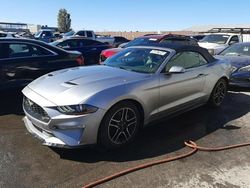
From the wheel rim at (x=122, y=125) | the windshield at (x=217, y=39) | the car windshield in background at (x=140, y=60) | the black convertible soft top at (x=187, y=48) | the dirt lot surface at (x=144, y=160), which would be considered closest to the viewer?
the dirt lot surface at (x=144, y=160)

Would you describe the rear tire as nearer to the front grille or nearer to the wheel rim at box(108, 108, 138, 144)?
the wheel rim at box(108, 108, 138, 144)

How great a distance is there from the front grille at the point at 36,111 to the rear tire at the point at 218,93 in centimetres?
373

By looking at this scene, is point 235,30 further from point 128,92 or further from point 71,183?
point 71,183

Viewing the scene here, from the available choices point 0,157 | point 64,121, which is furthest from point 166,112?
point 0,157

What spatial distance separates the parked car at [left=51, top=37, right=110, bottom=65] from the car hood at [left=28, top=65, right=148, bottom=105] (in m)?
8.47

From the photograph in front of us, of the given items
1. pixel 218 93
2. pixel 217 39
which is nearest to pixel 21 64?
pixel 218 93

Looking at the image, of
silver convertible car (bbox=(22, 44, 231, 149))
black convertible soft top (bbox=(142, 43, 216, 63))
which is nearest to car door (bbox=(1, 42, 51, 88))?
silver convertible car (bbox=(22, 44, 231, 149))

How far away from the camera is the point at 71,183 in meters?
3.66

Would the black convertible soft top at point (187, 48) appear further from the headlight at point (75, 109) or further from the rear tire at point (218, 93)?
the headlight at point (75, 109)

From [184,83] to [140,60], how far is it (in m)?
0.87

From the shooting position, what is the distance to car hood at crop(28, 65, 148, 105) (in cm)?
417

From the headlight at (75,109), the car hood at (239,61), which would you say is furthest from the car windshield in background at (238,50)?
the headlight at (75,109)

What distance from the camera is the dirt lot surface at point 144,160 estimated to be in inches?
147

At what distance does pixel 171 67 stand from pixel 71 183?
2.58 metres
